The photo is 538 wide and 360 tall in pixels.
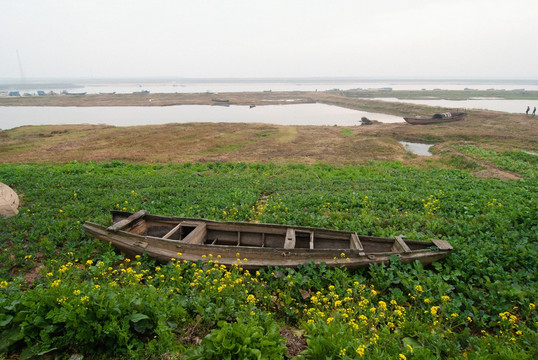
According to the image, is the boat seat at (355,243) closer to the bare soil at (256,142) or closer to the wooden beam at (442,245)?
the wooden beam at (442,245)

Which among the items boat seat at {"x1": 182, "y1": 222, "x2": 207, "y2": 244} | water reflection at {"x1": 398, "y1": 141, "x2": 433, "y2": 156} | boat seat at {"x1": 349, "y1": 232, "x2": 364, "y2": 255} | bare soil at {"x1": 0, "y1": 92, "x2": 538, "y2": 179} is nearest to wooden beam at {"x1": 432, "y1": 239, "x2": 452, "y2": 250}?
boat seat at {"x1": 349, "y1": 232, "x2": 364, "y2": 255}

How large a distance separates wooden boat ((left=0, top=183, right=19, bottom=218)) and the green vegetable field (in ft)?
1.22

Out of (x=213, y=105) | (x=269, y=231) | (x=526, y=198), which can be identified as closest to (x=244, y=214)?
(x=269, y=231)

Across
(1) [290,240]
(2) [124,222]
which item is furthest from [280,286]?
(2) [124,222]

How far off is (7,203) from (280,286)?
35.9 ft

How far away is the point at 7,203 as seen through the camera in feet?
34.4

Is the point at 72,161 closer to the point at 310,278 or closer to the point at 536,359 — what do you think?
the point at 310,278

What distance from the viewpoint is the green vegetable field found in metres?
4.04

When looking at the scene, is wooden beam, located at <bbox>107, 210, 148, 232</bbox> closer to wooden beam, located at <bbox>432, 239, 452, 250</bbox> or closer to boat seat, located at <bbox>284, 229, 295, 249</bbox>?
boat seat, located at <bbox>284, 229, 295, 249</bbox>

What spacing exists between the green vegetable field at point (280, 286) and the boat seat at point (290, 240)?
87 centimetres

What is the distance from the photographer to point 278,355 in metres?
3.79

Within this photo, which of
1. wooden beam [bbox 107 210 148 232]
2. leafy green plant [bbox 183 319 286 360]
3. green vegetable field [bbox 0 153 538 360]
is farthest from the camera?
wooden beam [bbox 107 210 148 232]

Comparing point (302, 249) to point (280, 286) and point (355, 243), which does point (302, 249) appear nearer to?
point (280, 286)

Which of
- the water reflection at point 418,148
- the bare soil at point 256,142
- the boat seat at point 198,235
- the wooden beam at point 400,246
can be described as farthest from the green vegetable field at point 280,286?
the water reflection at point 418,148
